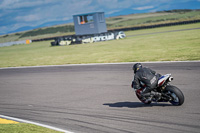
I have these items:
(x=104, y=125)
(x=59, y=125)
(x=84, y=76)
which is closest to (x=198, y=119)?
(x=104, y=125)

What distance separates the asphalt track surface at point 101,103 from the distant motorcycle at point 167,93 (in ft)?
0.77

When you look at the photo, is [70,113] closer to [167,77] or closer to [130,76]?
[167,77]

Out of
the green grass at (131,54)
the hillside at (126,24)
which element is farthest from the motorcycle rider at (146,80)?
the hillside at (126,24)

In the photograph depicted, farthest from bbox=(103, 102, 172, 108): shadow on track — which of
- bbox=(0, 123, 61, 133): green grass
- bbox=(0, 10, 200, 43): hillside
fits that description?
bbox=(0, 10, 200, 43): hillside

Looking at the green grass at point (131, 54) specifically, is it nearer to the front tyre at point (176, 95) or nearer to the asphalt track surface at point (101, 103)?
the asphalt track surface at point (101, 103)

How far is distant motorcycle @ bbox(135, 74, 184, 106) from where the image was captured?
23.2 ft

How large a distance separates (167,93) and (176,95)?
10.5 inches

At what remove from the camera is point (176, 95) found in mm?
7074

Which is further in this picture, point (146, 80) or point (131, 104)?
point (131, 104)

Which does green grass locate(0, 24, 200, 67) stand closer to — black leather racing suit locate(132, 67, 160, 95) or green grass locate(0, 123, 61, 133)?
black leather racing suit locate(132, 67, 160, 95)

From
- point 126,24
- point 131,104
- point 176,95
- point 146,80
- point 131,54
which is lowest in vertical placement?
point 131,104

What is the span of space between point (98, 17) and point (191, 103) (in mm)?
36571

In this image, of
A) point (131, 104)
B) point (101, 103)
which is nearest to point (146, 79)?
point (131, 104)

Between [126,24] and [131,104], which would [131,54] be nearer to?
[131,104]
